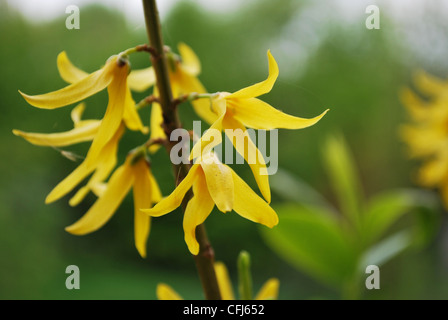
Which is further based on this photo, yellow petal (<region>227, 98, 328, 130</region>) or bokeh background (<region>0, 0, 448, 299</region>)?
bokeh background (<region>0, 0, 448, 299</region>)

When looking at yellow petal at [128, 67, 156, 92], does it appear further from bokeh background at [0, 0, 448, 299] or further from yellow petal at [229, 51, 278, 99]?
bokeh background at [0, 0, 448, 299]

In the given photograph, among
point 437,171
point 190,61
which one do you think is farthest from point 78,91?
point 437,171

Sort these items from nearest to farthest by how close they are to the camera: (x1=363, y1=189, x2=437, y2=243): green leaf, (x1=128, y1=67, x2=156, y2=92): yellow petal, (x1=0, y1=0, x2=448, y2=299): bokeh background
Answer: (x1=128, y1=67, x2=156, y2=92): yellow petal
(x1=363, y1=189, x2=437, y2=243): green leaf
(x1=0, y1=0, x2=448, y2=299): bokeh background

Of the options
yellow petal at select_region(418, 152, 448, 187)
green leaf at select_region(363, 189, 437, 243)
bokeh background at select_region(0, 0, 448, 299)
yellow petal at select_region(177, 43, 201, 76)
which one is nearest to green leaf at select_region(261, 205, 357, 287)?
green leaf at select_region(363, 189, 437, 243)

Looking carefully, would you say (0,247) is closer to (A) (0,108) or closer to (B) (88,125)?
(A) (0,108)

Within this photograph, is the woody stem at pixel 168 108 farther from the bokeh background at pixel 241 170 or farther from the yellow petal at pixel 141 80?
the bokeh background at pixel 241 170
